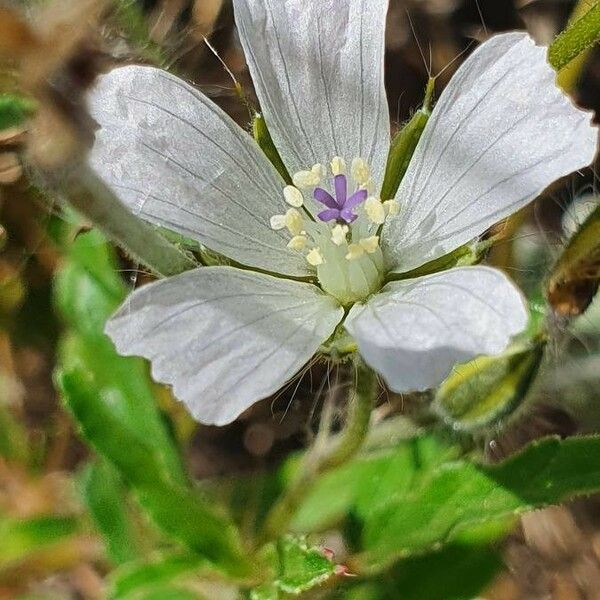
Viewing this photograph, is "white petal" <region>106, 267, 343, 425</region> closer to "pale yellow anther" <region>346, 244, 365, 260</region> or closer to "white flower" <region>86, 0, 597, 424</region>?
"white flower" <region>86, 0, 597, 424</region>

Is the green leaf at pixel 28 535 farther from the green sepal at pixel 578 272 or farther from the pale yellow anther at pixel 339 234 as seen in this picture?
the green sepal at pixel 578 272

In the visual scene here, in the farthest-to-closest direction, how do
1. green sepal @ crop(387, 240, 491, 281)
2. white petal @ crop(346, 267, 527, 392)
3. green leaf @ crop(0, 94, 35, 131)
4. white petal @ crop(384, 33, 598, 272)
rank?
green leaf @ crop(0, 94, 35, 131) → green sepal @ crop(387, 240, 491, 281) → white petal @ crop(384, 33, 598, 272) → white petal @ crop(346, 267, 527, 392)

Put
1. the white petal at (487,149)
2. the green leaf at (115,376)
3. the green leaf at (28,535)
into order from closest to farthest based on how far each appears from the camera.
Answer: the white petal at (487,149) → the green leaf at (115,376) → the green leaf at (28,535)

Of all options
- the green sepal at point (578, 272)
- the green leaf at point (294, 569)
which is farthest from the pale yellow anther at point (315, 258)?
the green leaf at point (294, 569)

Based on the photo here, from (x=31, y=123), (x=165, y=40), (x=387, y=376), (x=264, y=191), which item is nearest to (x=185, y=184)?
(x=264, y=191)

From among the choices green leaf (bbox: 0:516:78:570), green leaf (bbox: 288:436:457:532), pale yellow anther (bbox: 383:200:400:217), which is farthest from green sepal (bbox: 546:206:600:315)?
green leaf (bbox: 0:516:78:570)

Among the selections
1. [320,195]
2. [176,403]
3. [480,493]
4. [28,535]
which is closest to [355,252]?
[320,195]

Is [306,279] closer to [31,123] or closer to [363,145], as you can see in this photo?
[363,145]
